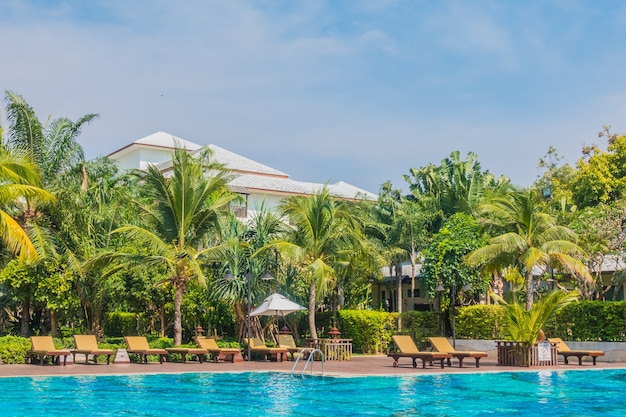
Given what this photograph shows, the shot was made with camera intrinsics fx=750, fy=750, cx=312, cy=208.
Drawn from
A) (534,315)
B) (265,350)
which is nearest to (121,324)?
(265,350)

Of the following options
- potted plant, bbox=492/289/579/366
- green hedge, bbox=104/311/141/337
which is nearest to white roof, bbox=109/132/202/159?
green hedge, bbox=104/311/141/337

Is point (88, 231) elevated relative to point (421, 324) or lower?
elevated

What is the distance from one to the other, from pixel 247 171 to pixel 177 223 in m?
25.5

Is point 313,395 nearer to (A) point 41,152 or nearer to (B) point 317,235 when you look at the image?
(B) point 317,235

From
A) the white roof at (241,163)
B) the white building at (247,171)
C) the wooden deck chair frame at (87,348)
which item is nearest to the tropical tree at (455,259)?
the wooden deck chair frame at (87,348)

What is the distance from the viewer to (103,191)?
30094 millimetres

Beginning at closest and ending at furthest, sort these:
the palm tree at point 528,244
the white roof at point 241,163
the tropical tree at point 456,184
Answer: the palm tree at point 528,244
the tropical tree at point 456,184
the white roof at point 241,163

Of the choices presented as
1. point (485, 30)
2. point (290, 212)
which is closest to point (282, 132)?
point (290, 212)

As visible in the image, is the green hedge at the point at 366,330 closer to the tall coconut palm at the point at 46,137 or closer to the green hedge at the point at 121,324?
the green hedge at the point at 121,324

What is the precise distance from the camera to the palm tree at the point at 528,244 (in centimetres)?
2561

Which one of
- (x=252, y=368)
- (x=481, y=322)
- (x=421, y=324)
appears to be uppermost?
(x=481, y=322)

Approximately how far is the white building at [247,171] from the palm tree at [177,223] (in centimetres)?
1850

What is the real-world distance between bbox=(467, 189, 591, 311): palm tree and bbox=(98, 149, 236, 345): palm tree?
31.9 feet

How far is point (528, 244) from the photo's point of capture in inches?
1032
